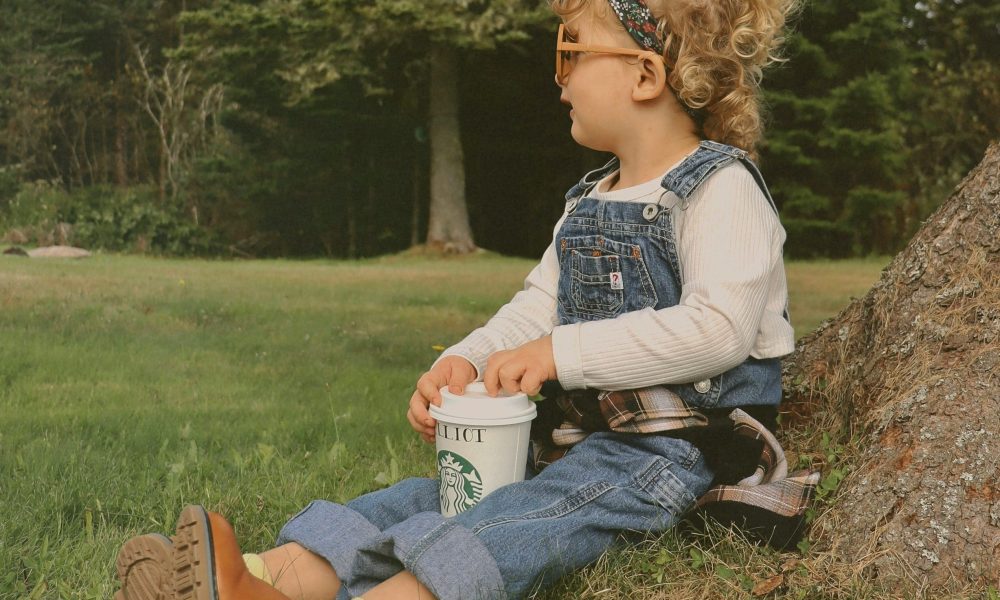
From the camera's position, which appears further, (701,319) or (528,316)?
(528,316)

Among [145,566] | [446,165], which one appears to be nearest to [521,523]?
[145,566]

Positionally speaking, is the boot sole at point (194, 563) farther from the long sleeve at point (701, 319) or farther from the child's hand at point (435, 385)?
the long sleeve at point (701, 319)

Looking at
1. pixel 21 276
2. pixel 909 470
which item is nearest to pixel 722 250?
pixel 909 470

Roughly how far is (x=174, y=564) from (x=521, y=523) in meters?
0.55

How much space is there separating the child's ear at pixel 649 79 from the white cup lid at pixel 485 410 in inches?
25.2

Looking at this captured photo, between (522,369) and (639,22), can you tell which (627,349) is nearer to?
(522,369)

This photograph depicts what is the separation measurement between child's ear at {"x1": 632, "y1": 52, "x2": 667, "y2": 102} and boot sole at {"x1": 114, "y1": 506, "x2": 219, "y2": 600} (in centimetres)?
111

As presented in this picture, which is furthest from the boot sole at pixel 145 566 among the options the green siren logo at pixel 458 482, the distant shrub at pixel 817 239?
the distant shrub at pixel 817 239

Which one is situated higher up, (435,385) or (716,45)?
(716,45)

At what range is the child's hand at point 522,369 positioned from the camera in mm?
1635

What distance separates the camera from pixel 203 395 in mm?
3303

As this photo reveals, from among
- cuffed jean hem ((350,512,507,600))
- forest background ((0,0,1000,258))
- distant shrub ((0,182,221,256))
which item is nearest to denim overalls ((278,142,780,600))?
cuffed jean hem ((350,512,507,600))

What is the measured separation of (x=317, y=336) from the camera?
4227mm

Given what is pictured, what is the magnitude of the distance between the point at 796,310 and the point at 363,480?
3992 mm
